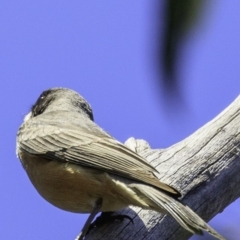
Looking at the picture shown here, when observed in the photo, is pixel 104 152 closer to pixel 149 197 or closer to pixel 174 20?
pixel 149 197

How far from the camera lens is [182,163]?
12.3 ft

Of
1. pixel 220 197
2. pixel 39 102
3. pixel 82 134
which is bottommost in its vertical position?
pixel 220 197

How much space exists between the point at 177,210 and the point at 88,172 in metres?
0.94

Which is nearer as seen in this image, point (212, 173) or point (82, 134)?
point (212, 173)

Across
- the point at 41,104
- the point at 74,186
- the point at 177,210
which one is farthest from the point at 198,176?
the point at 41,104

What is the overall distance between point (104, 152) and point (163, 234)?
80 centimetres

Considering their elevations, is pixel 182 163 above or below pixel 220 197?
above

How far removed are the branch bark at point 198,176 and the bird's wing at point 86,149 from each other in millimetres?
374

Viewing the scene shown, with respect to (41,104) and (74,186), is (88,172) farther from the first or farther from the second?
(41,104)

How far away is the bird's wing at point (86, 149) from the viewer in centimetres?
334

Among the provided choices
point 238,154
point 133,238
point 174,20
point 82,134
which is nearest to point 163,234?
point 133,238

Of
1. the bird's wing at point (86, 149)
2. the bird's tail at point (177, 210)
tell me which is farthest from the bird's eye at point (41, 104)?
the bird's tail at point (177, 210)

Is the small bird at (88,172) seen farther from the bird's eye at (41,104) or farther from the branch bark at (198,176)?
the bird's eye at (41,104)

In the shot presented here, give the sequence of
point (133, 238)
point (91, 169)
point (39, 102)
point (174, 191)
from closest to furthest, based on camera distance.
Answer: point (174, 191) < point (133, 238) < point (91, 169) < point (39, 102)
